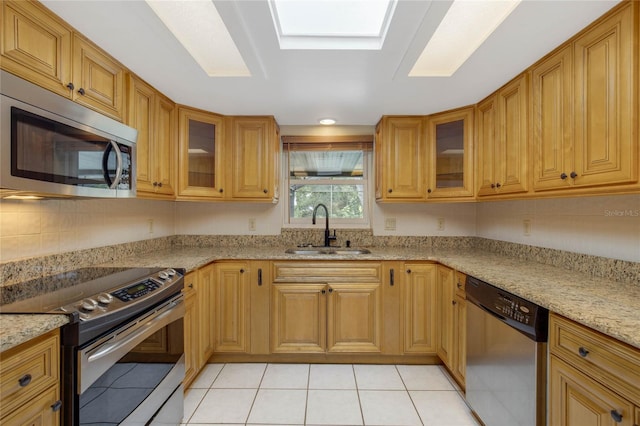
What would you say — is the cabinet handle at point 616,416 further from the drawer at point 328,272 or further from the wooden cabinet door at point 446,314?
the drawer at point 328,272

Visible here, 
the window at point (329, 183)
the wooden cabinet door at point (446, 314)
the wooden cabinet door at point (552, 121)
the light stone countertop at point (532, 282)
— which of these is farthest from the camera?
the window at point (329, 183)

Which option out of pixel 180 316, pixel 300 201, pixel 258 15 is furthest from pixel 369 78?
pixel 180 316

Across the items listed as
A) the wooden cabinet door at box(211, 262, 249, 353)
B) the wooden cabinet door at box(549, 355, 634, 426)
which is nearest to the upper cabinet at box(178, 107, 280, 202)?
the wooden cabinet door at box(211, 262, 249, 353)

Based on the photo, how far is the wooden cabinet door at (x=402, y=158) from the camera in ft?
8.34

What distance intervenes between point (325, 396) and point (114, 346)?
1345 millimetres

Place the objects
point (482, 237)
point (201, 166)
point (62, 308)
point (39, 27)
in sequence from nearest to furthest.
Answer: point (62, 308)
point (39, 27)
point (201, 166)
point (482, 237)

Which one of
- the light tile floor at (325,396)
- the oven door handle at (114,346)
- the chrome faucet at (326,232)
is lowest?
the light tile floor at (325,396)

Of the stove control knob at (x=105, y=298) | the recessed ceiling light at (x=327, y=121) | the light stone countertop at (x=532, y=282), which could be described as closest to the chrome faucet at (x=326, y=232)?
the light stone countertop at (x=532, y=282)

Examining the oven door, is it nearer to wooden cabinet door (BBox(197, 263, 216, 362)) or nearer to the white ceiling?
wooden cabinet door (BBox(197, 263, 216, 362))

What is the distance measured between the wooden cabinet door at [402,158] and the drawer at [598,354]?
1.53 meters

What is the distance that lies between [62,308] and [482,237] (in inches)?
117

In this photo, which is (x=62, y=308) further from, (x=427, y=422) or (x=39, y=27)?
(x=427, y=422)

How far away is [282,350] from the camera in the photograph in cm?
231

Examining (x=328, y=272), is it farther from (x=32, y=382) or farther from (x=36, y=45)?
(x=36, y=45)
